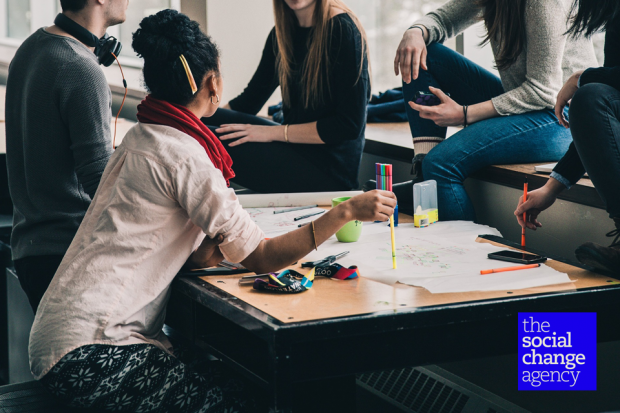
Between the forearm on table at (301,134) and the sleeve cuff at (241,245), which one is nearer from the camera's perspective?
the sleeve cuff at (241,245)

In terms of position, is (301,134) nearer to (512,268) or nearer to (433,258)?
(433,258)

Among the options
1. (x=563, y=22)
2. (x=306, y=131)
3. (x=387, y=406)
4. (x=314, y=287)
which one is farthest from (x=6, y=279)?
(x=563, y=22)

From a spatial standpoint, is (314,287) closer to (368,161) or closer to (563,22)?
(563,22)

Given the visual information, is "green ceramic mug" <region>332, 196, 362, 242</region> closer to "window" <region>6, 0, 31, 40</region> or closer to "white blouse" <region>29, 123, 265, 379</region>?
"white blouse" <region>29, 123, 265, 379</region>

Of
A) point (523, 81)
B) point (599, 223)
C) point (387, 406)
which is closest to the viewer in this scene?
point (599, 223)

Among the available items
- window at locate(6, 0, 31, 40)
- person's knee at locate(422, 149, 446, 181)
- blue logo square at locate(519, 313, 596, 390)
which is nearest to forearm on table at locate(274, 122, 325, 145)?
person's knee at locate(422, 149, 446, 181)

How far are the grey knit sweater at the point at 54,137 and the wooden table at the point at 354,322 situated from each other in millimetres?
433

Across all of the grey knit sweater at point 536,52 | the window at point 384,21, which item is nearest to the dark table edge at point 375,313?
the grey knit sweater at point 536,52

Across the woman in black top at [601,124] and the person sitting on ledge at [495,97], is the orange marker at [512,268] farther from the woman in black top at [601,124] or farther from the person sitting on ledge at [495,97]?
the person sitting on ledge at [495,97]

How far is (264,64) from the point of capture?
2.44 metres

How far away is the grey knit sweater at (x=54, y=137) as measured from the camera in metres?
1.45

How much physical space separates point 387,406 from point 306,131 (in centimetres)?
89

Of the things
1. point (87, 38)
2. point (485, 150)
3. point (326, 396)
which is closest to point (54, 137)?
point (87, 38)

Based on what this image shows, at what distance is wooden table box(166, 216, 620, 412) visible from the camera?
0.93 metres
